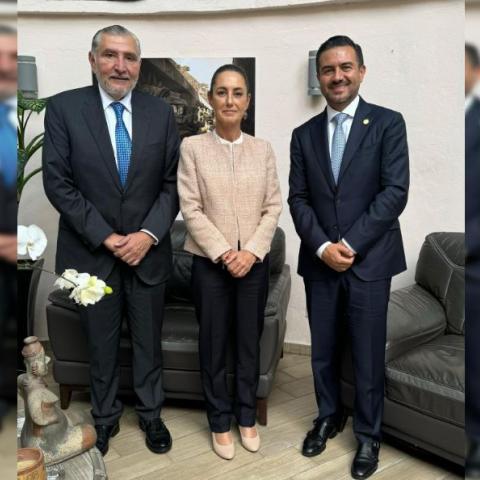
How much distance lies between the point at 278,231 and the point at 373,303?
1.09m

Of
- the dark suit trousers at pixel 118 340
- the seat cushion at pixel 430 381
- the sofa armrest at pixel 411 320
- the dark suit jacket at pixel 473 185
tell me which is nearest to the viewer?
the dark suit jacket at pixel 473 185

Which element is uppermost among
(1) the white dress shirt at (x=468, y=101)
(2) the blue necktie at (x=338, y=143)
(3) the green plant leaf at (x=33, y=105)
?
(3) the green plant leaf at (x=33, y=105)

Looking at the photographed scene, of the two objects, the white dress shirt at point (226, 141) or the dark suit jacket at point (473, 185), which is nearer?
the dark suit jacket at point (473, 185)

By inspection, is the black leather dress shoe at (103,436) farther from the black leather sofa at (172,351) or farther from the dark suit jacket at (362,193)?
the dark suit jacket at (362,193)

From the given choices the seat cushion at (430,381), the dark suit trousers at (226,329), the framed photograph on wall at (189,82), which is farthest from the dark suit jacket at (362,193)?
the framed photograph on wall at (189,82)

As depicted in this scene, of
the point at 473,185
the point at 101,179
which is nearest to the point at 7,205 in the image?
the point at 473,185

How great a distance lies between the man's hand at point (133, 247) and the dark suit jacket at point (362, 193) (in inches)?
25.1

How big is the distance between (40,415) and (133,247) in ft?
2.50

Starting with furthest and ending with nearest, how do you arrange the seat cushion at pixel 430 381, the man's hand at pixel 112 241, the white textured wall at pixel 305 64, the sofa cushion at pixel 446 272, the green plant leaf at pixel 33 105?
the white textured wall at pixel 305 64, the green plant leaf at pixel 33 105, the sofa cushion at pixel 446 272, the man's hand at pixel 112 241, the seat cushion at pixel 430 381

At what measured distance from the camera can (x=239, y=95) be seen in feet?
6.82

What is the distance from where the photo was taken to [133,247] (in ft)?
7.03

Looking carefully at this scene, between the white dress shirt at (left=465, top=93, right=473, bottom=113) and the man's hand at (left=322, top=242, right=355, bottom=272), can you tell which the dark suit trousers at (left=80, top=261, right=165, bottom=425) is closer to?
the man's hand at (left=322, top=242, right=355, bottom=272)

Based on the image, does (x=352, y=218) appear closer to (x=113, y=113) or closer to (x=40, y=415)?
(x=113, y=113)

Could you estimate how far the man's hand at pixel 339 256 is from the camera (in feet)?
6.76
